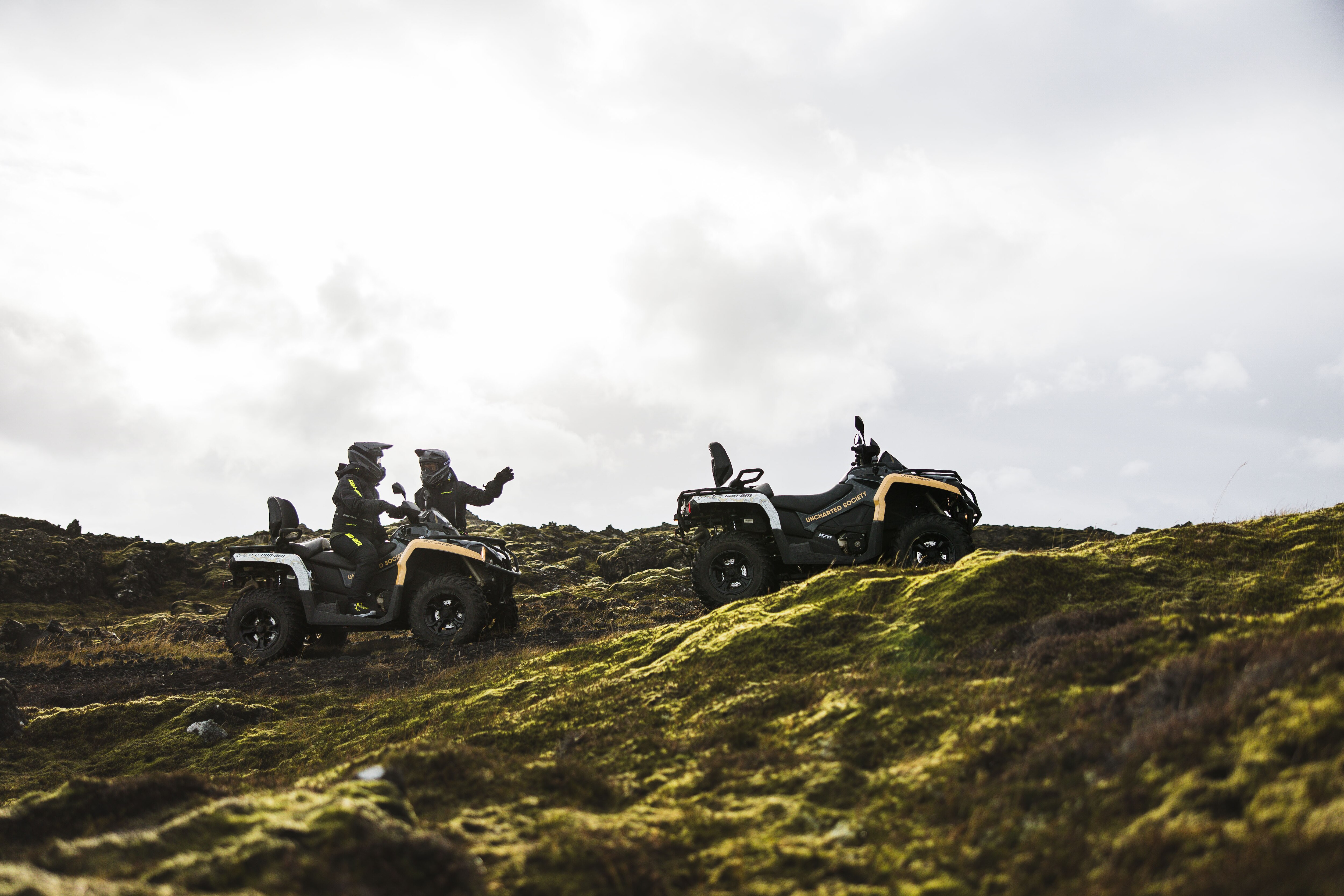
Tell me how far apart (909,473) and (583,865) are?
31.1 feet

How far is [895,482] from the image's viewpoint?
11695 millimetres

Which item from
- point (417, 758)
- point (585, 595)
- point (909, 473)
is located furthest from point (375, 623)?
point (417, 758)

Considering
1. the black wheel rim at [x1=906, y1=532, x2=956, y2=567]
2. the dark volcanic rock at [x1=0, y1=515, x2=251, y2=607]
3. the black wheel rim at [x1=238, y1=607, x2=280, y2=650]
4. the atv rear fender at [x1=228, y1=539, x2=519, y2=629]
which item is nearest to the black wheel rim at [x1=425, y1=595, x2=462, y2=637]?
the atv rear fender at [x1=228, y1=539, x2=519, y2=629]

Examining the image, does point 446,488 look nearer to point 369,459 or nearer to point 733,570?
point 369,459

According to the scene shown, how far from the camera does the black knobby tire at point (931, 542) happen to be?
10.8 metres

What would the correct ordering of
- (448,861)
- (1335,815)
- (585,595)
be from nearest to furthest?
1. (1335,815)
2. (448,861)
3. (585,595)

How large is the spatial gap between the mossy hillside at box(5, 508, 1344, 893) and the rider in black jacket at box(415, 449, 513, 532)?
8783mm

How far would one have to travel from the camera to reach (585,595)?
20359mm

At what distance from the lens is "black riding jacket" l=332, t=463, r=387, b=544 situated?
1407 cm

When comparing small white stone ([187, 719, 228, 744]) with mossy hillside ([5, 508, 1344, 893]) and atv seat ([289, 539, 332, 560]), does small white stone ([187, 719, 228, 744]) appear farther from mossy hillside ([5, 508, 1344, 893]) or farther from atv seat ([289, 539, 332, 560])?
atv seat ([289, 539, 332, 560])

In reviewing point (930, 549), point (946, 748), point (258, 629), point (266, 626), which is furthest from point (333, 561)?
point (946, 748)

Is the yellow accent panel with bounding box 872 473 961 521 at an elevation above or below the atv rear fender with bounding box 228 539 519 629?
above

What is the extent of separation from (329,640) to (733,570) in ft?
27.8

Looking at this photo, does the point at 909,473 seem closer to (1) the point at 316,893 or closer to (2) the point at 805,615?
(2) the point at 805,615
